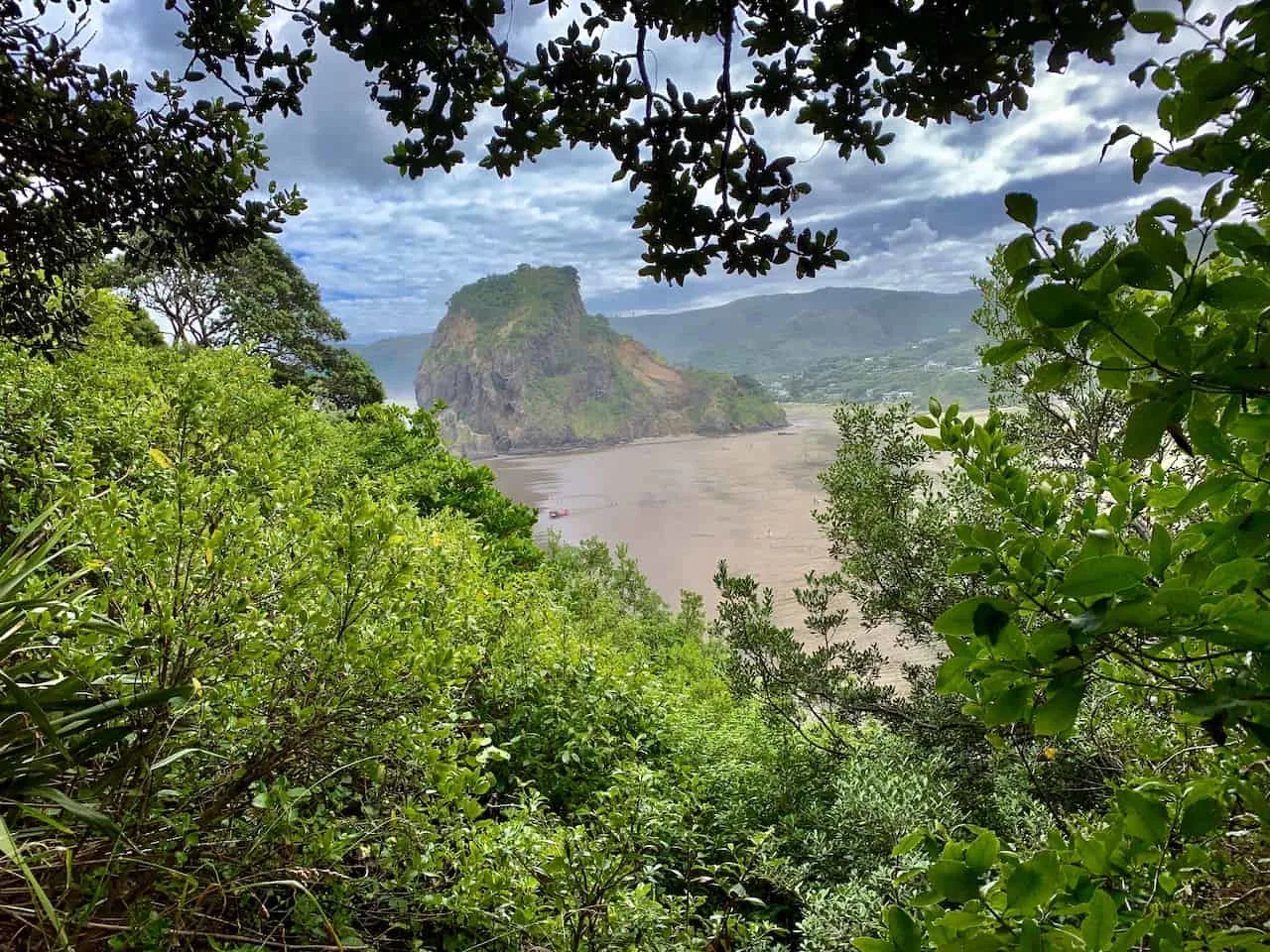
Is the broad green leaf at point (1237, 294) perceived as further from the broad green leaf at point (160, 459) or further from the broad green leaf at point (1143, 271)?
the broad green leaf at point (160, 459)

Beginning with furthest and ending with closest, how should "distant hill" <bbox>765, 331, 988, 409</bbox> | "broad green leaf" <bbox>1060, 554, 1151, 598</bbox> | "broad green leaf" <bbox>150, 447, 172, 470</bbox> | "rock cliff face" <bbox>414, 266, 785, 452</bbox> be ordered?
1. "rock cliff face" <bbox>414, 266, 785, 452</bbox>
2. "distant hill" <bbox>765, 331, 988, 409</bbox>
3. "broad green leaf" <bbox>150, 447, 172, 470</bbox>
4. "broad green leaf" <bbox>1060, 554, 1151, 598</bbox>

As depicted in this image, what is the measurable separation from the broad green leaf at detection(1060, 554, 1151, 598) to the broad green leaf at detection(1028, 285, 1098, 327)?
0.19 metres

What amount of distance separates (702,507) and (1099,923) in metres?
39.2

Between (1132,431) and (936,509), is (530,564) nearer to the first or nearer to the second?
(936,509)

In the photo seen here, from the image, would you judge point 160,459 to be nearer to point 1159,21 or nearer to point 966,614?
point 966,614

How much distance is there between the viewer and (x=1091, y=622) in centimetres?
48

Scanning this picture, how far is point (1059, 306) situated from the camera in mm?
525

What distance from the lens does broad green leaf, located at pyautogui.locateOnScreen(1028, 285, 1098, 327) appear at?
51 cm

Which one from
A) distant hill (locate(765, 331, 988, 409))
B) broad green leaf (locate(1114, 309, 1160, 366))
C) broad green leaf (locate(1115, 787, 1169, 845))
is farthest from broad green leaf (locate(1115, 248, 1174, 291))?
distant hill (locate(765, 331, 988, 409))

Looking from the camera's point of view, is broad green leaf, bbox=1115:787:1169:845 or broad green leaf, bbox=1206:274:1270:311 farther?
broad green leaf, bbox=1115:787:1169:845

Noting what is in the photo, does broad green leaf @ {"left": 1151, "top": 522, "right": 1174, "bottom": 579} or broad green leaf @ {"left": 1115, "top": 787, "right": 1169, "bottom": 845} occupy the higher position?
broad green leaf @ {"left": 1151, "top": 522, "right": 1174, "bottom": 579}

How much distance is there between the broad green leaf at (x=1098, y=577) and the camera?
0.46 metres

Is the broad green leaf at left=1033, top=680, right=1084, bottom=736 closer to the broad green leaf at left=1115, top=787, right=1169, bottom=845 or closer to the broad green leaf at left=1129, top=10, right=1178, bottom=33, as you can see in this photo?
the broad green leaf at left=1115, top=787, right=1169, bottom=845

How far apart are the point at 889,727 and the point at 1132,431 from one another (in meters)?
5.05
